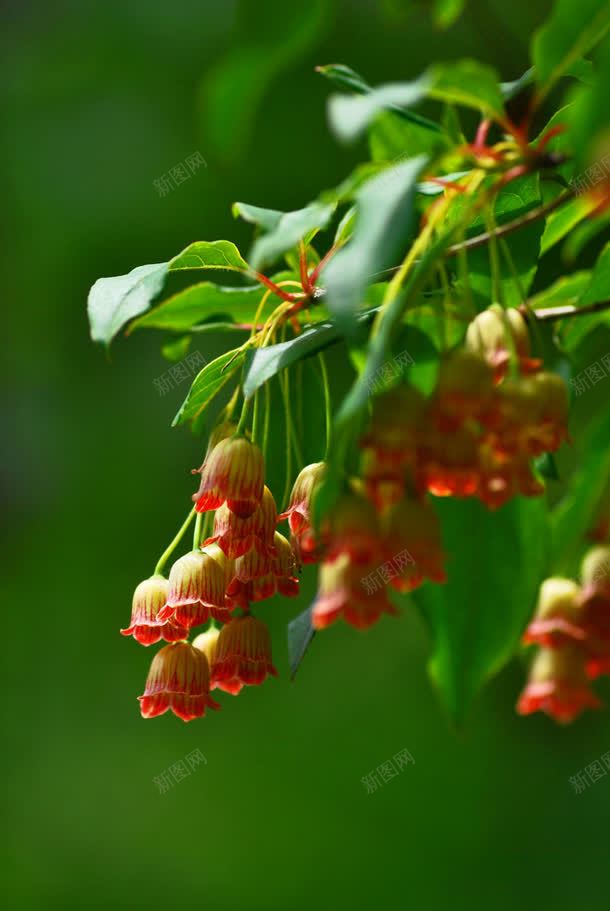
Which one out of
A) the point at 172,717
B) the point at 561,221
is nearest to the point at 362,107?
the point at 561,221

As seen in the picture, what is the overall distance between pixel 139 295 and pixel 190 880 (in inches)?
140

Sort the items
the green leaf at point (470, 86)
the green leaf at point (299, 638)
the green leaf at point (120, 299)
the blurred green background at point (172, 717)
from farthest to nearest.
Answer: the blurred green background at point (172, 717)
the green leaf at point (299, 638)
the green leaf at point (120, 299)
the green leaf at point (470, 86)

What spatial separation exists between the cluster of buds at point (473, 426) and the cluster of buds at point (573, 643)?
0.19 ft

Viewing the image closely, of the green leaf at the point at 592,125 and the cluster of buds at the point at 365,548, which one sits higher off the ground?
the green leaf at the point at 592,125

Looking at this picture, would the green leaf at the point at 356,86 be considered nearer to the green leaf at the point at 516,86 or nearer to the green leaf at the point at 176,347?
the green leaf at the point at 516,86

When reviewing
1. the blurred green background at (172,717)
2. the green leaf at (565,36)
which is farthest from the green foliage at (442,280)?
the blurred green background at (172,717)

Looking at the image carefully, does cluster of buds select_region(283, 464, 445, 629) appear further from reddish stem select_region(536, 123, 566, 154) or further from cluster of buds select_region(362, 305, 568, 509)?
reddish stem select_region(536, 123, 566, 154)

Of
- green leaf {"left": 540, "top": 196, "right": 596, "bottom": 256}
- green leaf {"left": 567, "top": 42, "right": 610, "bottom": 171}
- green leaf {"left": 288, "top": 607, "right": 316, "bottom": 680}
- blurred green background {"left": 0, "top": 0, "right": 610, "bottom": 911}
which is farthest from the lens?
blurred green background {"left": 0, "top": 0, "right": 610, "bottom": 911}

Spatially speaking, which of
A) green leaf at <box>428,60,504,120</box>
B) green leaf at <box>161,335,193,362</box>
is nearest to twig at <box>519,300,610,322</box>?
green leaf at <box>428,60,504,120</box>

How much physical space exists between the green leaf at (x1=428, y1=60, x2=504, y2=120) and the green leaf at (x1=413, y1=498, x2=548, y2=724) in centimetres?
25

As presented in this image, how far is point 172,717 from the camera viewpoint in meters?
3.92

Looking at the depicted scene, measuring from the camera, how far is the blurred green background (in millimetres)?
3768

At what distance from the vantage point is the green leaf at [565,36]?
61 centimetres

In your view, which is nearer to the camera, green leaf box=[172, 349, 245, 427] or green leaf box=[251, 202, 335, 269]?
green leaf box=[251, 202, 335, 269]
